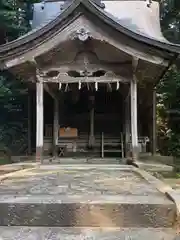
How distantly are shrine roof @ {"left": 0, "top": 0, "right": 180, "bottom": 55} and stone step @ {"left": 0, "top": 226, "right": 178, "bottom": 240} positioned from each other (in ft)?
21.5

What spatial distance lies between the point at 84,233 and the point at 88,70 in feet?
23.8

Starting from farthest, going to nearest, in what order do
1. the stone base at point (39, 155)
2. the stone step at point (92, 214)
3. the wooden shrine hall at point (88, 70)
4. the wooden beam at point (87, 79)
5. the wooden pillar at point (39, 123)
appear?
the wooden beam at point (87, 79) → the wooden pillar at point (39, 123) → the stone base at point (39, 155) → the wooden shrine hall at point (88, 70) → the stone step at point (92, 214)

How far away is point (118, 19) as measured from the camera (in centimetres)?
1213

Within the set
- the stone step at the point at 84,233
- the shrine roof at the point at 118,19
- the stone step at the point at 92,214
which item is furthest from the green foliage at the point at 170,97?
the stone step at the point at 84,233

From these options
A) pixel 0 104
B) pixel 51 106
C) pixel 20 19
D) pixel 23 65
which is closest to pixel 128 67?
pixel 23 65

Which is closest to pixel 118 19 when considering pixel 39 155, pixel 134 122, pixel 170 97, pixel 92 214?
pixel 134 122

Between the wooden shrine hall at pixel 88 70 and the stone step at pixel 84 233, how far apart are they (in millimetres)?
6069

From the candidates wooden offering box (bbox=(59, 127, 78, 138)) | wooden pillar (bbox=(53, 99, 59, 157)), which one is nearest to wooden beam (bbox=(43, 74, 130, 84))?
wooden pillar (bbox=(53, 99, 59, 157))

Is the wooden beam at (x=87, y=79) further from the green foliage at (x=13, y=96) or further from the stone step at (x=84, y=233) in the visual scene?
the stone step at (x=84, y=233)

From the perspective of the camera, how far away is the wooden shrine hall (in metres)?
9.05

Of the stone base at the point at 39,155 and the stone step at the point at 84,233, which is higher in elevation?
the stone base at the point at 39,155

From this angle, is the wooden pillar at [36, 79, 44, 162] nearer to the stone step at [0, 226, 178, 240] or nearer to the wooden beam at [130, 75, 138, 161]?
the wooden beam at [130, 75, 138, 161]

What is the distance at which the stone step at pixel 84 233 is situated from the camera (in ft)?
9.48

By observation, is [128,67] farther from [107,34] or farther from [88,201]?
[88,201]
